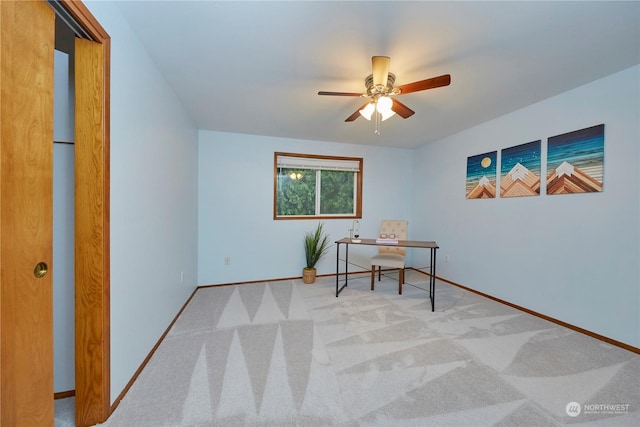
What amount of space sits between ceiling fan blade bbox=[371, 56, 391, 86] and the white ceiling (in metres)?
0.10

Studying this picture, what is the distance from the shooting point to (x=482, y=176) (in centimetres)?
324

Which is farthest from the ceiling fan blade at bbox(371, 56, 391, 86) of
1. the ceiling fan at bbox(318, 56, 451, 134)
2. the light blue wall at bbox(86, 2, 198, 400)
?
the light blue wall at bbox(86, 2, 198, 400)

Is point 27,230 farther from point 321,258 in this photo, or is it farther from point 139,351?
point 321,258

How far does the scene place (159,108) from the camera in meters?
2.01

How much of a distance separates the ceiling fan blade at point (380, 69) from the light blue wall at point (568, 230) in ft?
6.91

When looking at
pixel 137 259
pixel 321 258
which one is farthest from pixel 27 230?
pixel 321 258

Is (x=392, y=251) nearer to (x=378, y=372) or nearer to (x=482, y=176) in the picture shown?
(x=482, y=176)

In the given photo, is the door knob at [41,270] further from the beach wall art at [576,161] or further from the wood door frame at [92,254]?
the beach wall art at [576,161]

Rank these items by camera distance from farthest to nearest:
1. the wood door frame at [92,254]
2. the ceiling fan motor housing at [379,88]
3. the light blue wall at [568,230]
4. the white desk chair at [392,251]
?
the white desk chair at [392,251]
the light blue wall at [568,230]
the ceiling fan motor housing at [379,88]
the wood door frame at [92,254]

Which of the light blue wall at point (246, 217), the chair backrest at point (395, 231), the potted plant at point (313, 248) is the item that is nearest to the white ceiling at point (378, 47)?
the light blue wall at point (246, 217)

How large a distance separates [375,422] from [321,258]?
2823 millimetres

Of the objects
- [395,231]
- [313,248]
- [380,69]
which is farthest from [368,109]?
[313,248]

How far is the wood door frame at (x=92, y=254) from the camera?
1245mm

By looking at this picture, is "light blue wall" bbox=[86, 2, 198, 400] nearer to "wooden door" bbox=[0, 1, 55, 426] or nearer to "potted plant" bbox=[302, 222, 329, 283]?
"wooden door" bbox=[0, 1, 55, 426]
